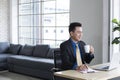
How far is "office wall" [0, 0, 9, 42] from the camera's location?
326 inches

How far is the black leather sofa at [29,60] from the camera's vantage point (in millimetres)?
5918

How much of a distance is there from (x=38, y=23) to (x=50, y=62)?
7.94 ft

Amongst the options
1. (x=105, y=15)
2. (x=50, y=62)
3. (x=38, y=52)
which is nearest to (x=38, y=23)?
(x=38, y=52)

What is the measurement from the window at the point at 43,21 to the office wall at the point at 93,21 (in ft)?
3.27

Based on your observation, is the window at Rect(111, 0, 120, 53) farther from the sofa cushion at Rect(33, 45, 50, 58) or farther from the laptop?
the sofa cushion at Rect(33, 45, 50, 58)

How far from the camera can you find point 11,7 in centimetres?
845

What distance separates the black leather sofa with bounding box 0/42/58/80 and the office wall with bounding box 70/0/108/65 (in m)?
1.03

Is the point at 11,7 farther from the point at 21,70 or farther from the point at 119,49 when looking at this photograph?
the point at 119,49

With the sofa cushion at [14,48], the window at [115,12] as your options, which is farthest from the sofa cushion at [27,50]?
the window at [115,12]

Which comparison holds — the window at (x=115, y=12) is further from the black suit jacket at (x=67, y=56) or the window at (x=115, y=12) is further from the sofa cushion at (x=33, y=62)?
the black suit jacket at (x=67, y=56)

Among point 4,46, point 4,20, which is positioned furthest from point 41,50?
point 4,20

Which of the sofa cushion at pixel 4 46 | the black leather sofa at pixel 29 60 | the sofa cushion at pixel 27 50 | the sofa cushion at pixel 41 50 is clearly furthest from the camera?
the sofa cushion at pixel 4 46

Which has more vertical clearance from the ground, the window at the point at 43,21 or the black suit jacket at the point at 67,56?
the window at the point at 43,21

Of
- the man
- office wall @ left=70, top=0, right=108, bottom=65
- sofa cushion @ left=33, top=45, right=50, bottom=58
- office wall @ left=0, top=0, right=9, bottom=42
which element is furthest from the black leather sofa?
the man
